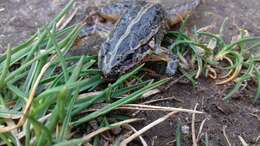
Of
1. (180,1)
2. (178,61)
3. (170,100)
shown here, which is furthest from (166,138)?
(180,1)

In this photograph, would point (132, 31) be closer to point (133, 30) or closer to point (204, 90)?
point (133, 30)

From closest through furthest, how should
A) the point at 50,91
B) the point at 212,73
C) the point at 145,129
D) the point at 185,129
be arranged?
the point at 50,91 < the point at 145,129 < the point at 185,129 < the point at 212,73

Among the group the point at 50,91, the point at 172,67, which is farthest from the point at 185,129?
the point at 50,91

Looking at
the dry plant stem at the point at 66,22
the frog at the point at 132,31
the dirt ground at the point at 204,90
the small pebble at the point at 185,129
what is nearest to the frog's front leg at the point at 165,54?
the frog at the point at 132,31

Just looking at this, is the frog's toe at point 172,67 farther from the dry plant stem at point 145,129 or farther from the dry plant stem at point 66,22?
the dry plant stem at point 66,22

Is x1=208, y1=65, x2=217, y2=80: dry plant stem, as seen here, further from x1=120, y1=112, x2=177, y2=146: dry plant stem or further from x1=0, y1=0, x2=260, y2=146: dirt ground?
x1=120, y1=112, x2=177, y2=146: dry plant stem

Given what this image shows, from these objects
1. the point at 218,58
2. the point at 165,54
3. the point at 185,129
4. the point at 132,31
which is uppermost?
the point at 132,31

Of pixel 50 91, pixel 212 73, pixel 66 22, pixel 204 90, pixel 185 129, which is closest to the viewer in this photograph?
pixel 50 91
